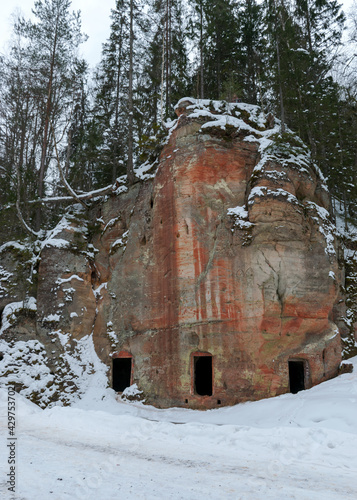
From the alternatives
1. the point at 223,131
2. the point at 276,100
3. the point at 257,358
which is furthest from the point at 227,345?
the point at 276,100

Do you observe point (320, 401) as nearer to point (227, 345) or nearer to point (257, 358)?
point (257, 358)

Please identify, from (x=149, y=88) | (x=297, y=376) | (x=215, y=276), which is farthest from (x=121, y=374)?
(x=149, y=88)

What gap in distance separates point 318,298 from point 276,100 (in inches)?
455

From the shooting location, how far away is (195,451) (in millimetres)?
8516

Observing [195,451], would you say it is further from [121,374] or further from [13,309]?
[13,309]

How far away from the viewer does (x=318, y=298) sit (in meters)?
14.3

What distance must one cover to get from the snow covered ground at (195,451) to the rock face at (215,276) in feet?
4.04

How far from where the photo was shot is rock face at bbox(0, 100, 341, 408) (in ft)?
45.4

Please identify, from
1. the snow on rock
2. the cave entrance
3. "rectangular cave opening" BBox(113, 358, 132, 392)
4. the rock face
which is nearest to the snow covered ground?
the rock face

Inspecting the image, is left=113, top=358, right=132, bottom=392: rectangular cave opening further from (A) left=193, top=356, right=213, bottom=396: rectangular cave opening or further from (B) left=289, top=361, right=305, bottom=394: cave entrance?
(B) left=289, top=361, right=305, bottom=394: cave entrance

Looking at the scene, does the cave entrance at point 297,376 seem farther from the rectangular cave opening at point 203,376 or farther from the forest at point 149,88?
the forest at point 149,88

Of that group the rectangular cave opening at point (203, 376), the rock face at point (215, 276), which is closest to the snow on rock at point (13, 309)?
the rock face at point (215, 276)

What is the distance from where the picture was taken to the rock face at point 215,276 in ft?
45.4

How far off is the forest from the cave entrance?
969cm
